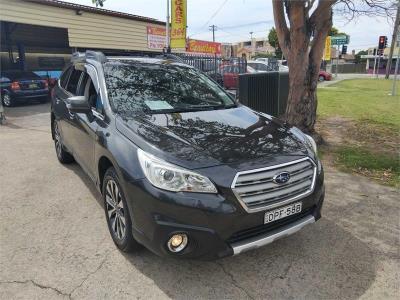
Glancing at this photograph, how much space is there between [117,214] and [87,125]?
1237 millimetres

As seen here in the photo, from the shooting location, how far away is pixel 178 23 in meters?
14.9

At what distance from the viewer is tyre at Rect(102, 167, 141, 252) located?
10.3ft

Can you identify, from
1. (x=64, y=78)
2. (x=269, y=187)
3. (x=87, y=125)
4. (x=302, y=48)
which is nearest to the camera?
(x=269, y=187)

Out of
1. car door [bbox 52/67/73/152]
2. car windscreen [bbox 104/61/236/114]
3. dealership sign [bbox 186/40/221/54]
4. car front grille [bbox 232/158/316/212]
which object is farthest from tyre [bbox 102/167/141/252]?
dealership sign [bbox 186/40/221/54]

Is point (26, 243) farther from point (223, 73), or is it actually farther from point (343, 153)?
point (223, 73)

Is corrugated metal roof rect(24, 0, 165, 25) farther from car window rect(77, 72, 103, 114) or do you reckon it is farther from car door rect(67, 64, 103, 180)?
car door rect(67, 64, 103, 180)

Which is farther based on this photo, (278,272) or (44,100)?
(44,100)

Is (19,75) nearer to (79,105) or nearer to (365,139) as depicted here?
(79,105)

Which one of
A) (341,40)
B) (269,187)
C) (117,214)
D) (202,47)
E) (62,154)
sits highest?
(341,40)

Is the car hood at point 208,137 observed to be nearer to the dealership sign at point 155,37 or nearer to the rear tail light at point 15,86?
the rear tail light at point 15,86

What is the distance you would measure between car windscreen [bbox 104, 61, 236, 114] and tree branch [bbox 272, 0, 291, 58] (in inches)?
122

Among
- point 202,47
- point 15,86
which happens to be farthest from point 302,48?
point 202,47

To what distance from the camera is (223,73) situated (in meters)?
17.6

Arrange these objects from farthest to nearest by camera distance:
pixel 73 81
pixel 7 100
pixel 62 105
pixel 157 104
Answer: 1. pixel 7 100
2. pixel 62 105
3. pixel 73 81
4. pixel 157 104
